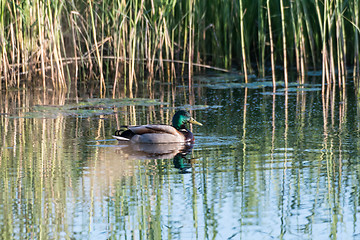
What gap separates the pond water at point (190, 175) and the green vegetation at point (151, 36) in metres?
1.74

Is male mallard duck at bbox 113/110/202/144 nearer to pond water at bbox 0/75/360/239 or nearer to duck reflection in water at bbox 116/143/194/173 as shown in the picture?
duck reflection in water at bbox 116/143/194/173

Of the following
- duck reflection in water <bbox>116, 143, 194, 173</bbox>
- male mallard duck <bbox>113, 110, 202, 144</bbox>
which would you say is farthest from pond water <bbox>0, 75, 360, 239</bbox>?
male mallard duck <bbox>113, 110, 202, 144</bbox>

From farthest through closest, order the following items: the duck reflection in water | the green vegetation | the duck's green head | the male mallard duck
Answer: the green vegetation
the duck's green head
the male mallard duck
the duck reflection in water

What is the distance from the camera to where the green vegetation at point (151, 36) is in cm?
1152

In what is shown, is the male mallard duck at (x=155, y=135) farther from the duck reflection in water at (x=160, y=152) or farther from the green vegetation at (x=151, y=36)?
Answer: the green vegetation at (x=151, y=36)

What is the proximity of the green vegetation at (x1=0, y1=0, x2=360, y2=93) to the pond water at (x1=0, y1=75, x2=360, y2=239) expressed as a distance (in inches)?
68.4

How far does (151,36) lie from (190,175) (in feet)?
27.3

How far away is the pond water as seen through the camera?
14.9 feet

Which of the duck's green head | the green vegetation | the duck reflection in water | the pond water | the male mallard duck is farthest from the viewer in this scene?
the green vegetation

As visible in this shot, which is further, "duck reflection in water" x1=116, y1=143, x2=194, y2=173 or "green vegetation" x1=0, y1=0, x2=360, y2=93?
"green vegetation" x1=0, y1=0, x2=360, y2=93

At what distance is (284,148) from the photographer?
6.99 m

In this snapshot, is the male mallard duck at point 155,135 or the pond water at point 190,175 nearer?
the pond water at point 190,175

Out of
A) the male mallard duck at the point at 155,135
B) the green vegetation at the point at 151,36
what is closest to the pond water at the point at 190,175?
the male mallard duck at the point at 155,135

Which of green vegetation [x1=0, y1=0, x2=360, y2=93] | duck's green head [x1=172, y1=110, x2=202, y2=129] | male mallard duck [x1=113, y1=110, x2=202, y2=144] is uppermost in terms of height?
green vegetation [x1=0, y1=0, x2=360, y2=93]
